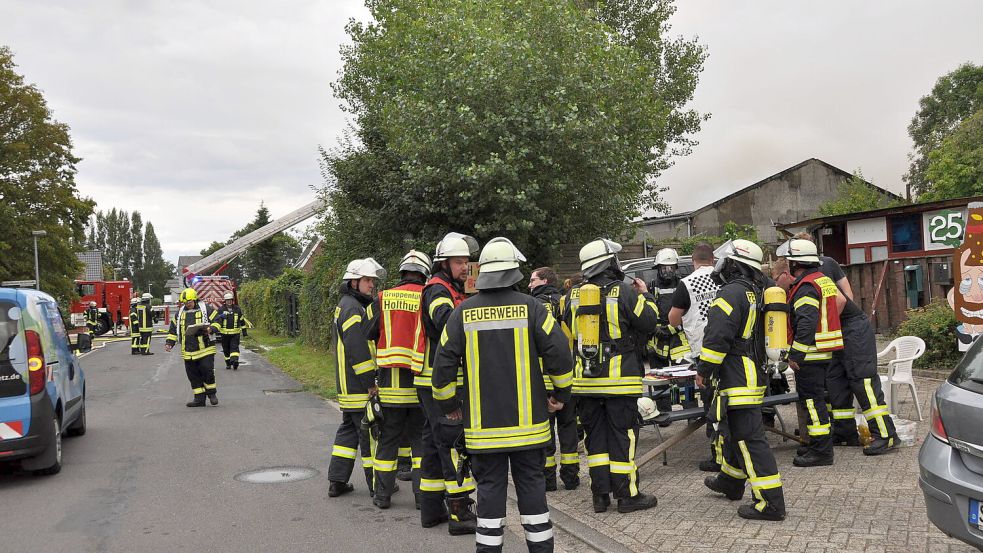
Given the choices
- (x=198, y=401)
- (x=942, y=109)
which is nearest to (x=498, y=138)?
(x=198, y=401)

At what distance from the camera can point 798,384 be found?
7395 millimetres

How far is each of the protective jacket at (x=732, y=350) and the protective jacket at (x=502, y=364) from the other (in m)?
1.48

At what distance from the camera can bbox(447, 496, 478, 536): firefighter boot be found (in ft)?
19.0

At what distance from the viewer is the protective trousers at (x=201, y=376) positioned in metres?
12.7

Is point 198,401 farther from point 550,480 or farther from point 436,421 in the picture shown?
point 436,421

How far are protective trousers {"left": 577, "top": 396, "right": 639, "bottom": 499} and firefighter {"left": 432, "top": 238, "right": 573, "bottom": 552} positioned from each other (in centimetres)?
144

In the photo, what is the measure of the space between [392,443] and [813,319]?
3.79 meters

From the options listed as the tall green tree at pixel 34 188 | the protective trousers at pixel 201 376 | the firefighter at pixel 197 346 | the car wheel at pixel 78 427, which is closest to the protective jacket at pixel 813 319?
the car wheel at pixel 78 427

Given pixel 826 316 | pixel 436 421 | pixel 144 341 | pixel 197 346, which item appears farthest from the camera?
pixel 144 341

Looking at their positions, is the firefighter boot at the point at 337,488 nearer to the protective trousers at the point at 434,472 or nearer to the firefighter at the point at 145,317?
the protective trousers at the point at 434,472

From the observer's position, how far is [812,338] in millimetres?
7039

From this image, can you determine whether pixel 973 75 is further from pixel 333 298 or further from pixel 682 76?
pixel 333 298

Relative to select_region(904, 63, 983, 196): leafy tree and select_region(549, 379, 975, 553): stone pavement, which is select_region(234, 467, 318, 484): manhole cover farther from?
select_region(904, 63, 983, 196): leafy tree

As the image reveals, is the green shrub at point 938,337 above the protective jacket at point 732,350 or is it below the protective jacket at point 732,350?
below
